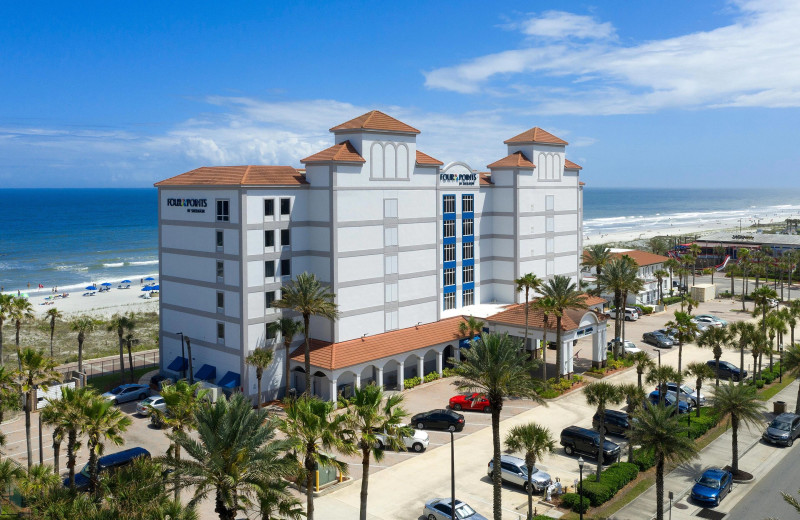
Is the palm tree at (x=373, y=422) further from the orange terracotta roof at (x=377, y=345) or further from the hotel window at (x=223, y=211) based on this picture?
the hotel window at (x=223, y=211)

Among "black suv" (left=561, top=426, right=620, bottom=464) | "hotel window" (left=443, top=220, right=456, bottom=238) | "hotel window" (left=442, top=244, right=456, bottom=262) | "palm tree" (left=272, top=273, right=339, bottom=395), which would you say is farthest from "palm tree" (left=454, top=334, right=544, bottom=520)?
"hotel window" (left=443, top=220, right=456, bottom=238)

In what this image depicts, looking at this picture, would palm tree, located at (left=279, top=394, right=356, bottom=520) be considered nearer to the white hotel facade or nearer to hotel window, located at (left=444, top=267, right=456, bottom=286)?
the white hotel facade

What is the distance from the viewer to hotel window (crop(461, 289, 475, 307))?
2685 inches

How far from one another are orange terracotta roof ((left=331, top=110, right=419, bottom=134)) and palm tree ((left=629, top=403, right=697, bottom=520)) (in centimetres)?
3232

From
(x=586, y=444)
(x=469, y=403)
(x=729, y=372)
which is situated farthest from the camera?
(x=729, y=372)

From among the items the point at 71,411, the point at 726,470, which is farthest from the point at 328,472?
the point at 726,470

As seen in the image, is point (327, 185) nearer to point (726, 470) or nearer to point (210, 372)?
point (210, 372)

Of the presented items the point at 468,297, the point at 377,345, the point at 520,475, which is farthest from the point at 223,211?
the point at 520,475

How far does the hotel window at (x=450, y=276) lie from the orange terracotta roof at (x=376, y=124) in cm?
1545

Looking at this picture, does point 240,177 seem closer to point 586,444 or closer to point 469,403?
point 469,403

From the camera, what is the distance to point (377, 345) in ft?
176

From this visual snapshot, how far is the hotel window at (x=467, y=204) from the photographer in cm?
6719

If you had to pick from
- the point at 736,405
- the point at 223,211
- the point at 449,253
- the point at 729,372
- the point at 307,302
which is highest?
the point at 223,211

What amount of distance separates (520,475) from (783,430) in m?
20.4
